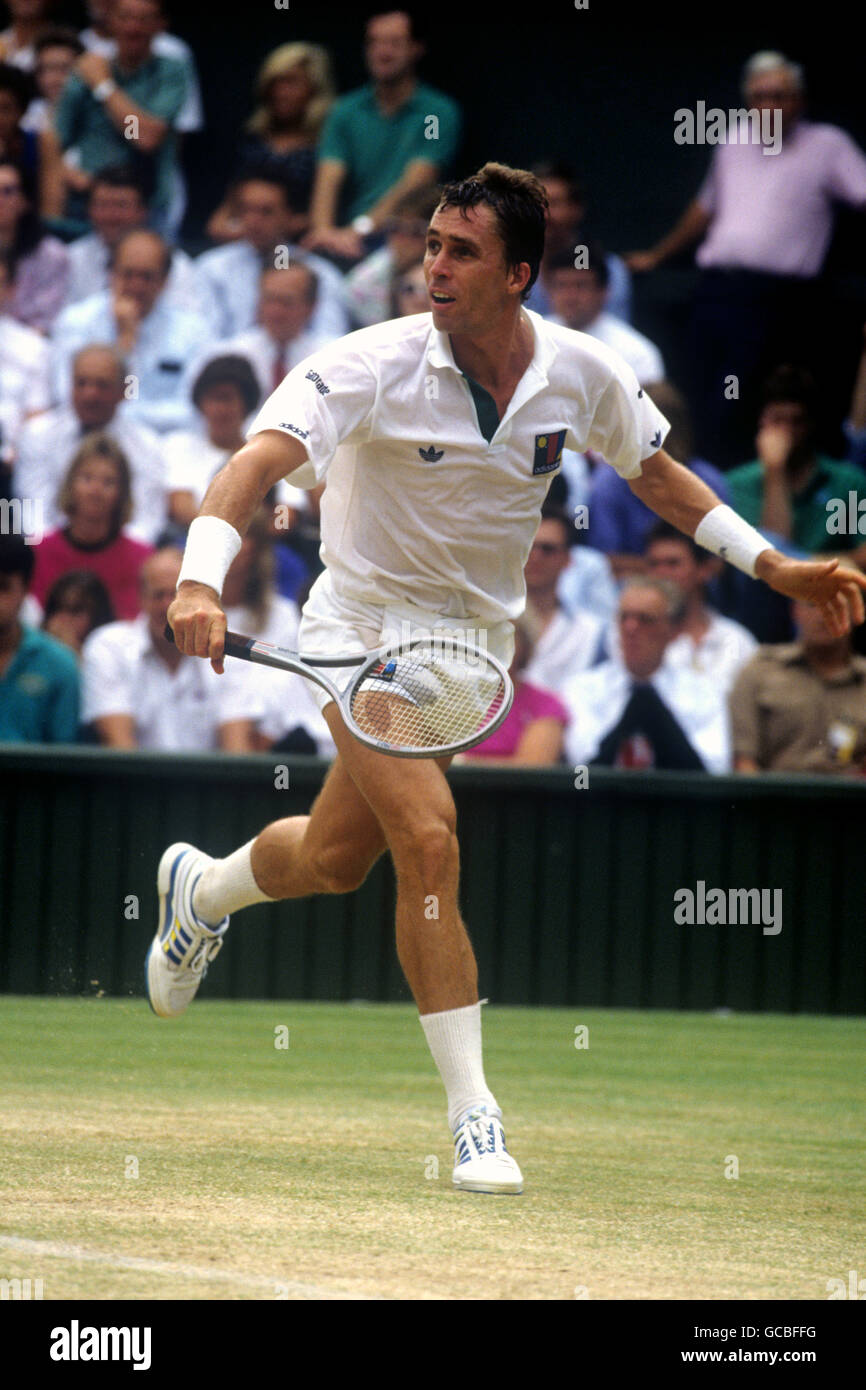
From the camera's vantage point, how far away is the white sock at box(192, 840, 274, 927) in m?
5.61

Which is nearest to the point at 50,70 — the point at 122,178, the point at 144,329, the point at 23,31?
the point at 23,31

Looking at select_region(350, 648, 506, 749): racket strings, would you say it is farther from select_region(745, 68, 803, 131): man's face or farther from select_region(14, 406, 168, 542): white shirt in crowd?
select_region(745, 68, 803, 131): man's face

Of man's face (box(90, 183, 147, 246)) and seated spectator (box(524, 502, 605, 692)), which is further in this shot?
man's face (box(90, 183, 147, 246))

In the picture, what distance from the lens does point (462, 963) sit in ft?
15.3

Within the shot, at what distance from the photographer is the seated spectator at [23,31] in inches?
456

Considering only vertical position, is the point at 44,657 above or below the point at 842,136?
below

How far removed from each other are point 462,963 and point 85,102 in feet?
25.7


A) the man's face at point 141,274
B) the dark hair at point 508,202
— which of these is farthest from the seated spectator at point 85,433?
the dark hair at point 508,202

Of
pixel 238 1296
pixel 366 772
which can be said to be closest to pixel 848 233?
pixel 366 772

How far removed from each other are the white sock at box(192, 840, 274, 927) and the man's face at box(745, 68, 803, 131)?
20.8 ft

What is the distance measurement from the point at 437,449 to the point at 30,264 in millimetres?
6512

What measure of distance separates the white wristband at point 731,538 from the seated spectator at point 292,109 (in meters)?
6.33

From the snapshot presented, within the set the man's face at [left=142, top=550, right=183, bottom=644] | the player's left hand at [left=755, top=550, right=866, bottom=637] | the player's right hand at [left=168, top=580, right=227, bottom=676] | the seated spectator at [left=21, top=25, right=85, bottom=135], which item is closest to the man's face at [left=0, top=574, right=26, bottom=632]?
the man's face at [left=142, top=550, right=183, bottom=644]

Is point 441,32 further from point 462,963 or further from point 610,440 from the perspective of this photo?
point 462,963
